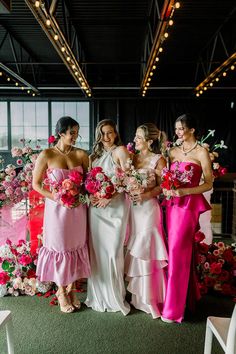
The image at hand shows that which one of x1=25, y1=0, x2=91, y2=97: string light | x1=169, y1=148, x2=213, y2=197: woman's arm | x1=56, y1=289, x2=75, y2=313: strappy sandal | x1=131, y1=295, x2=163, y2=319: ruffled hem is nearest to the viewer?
x1=169, y1=148, x2=213, y2=197: woman's arm

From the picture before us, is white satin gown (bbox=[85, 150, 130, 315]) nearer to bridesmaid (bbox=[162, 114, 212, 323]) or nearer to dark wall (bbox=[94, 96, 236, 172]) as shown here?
bridesmaid (bbox=[162, 114, 212, 323])

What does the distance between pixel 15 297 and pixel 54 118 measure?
10844 millimetres

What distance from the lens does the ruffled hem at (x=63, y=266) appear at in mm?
3334

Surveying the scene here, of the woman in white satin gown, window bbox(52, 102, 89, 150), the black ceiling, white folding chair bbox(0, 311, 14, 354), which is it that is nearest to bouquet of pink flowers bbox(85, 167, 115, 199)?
the woman in white satin gown

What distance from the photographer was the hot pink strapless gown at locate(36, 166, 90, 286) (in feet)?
10.9

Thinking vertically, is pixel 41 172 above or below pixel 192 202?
above

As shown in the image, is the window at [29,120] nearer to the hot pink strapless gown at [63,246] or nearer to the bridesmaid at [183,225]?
the hot pink strapless gown at [63,246]

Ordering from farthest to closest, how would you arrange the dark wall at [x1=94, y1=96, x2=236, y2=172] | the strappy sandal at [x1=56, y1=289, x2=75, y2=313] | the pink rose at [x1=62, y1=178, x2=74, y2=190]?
the dark wall at [x1=94, y1=96, x2=236, y2=172] → the strappy sandal at [x1=56, y1=289, x2=75, y2=313] → the pink rose at [x1=62, y1=178, x2=74, y2=190]

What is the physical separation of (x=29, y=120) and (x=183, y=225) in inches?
467

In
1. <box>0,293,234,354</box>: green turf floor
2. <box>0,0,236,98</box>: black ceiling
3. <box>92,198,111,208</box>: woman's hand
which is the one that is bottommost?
<box>0,293,234,354</box>: green turf floor

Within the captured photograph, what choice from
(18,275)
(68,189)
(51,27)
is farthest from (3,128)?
(68,189)

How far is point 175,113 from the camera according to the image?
43.8 ft

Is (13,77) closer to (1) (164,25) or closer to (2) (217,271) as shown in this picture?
(1) (164,25)

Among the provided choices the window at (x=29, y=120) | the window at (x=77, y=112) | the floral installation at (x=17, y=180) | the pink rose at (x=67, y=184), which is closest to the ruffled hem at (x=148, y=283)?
the pink rose at (x=67, y=184)
